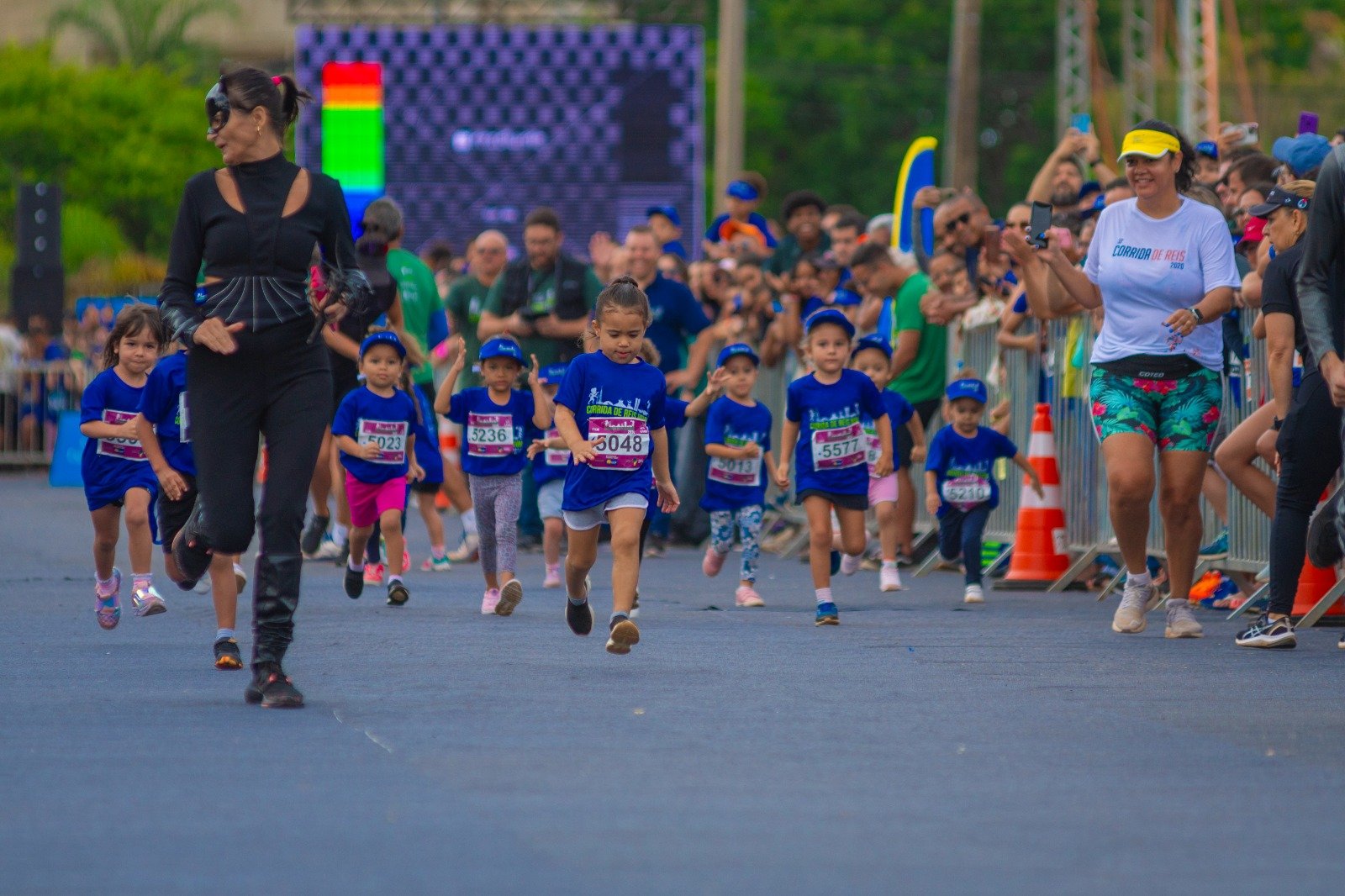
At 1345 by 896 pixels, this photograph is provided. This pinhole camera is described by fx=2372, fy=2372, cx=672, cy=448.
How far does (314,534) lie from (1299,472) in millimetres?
7271

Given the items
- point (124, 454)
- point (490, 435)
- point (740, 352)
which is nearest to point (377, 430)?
point (490, 435)

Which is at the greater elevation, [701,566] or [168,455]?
[168,455]

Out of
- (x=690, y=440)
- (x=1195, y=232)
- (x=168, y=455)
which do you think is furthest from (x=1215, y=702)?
(x=690, y=440)

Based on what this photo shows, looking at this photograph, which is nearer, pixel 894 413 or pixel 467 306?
pixel 894 413

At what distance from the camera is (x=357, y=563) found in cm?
1233

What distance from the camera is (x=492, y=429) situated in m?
12.5

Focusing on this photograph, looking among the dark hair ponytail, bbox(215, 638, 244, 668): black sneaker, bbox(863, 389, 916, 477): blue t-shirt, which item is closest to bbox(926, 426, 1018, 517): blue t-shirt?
bbox(863, 389, 916, 477): blue t-shirt

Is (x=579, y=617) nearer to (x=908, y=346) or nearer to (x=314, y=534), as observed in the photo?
(x=314, y=534)

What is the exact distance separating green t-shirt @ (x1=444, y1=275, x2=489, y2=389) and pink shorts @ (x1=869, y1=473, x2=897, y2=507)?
4566 millimetres

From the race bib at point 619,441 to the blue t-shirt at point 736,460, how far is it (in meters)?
3.55

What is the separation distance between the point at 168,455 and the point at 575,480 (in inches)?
88.8

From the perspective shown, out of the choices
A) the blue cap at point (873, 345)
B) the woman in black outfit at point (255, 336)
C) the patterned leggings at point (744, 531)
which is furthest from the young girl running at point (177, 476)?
the blue cap at point (873, 345)

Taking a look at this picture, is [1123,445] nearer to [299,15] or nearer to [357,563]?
[357,563]

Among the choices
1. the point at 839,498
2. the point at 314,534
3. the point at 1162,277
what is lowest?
the point at 314,534
